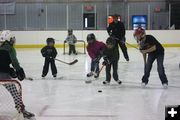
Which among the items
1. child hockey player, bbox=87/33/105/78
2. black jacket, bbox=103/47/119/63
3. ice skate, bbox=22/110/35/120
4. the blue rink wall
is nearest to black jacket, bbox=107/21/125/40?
child hockey player, bbox=87/33/105/78

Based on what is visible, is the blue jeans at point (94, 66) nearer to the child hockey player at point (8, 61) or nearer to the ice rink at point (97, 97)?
the ice rink at point (97, 97)

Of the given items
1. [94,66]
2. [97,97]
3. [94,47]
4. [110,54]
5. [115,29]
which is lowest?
[97,97]

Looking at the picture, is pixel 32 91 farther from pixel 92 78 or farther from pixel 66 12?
pixel 66 12

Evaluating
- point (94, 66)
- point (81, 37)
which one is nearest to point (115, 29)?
point (94, 66)

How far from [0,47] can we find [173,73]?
534cm

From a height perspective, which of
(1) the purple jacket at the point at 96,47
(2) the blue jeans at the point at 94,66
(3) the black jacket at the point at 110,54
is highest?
(1) the purple jacket at the point at 96,47

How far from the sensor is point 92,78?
8.07 metres

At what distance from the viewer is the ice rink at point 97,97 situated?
193 inches

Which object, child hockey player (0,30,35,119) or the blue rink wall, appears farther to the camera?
the blue rink wall

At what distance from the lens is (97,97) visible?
20.0ft

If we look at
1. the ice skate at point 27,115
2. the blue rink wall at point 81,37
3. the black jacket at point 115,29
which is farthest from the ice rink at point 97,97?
the blue rink wall at point 81,37

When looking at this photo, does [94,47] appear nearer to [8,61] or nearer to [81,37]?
[8,61]

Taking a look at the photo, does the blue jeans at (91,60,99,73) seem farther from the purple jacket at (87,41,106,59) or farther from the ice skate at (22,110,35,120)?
the ice skate at (22,110,35,120)

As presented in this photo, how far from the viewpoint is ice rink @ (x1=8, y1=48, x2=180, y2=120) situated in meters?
4.89
